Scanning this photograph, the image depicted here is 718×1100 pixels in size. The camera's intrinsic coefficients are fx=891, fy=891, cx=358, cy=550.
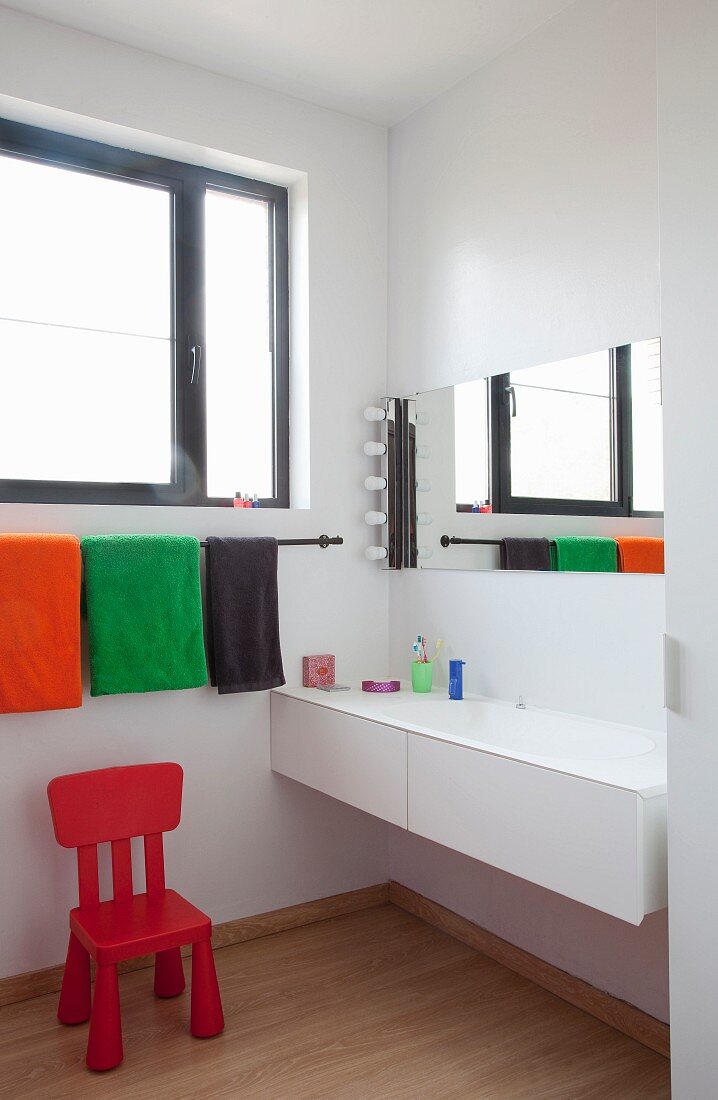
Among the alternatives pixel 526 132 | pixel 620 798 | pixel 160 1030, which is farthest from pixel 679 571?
pixel 160 1030

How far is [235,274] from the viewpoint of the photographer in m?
2.88

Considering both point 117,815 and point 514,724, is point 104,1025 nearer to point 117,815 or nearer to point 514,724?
point 117,815

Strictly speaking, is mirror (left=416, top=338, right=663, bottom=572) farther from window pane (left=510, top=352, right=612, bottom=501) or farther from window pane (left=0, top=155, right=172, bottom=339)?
window pane (left=0, top=155, right=172, bottom=339)

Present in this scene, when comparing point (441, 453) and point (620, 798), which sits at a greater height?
point (441, 453)

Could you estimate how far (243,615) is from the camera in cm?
264

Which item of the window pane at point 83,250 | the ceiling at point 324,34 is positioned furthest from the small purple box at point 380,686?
the ceiling at point 324,34

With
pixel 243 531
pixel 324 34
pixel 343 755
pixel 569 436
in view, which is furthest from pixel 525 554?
pixel 324 34

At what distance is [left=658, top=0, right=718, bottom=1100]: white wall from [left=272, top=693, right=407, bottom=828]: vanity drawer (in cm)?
83

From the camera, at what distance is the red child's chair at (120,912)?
6.73 ft

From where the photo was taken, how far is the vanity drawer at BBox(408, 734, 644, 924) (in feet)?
5.42

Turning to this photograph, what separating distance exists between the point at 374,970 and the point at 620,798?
1246 mm

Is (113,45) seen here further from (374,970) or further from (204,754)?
(374,970)


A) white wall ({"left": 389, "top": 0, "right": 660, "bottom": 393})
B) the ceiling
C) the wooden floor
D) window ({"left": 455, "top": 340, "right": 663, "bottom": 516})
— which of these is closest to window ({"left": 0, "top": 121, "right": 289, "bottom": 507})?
the ceiling

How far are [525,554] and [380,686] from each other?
63cm
